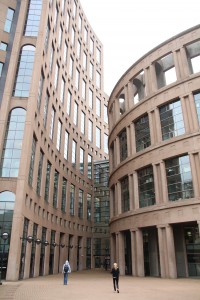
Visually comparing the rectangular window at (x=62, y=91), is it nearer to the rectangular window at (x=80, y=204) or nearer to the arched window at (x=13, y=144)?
the arched window at (x=13, y=144)

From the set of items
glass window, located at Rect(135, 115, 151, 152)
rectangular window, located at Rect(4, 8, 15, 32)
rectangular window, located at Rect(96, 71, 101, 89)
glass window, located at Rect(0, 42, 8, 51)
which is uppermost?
rectangular window, located at Rect(96, 71, 101, 89)

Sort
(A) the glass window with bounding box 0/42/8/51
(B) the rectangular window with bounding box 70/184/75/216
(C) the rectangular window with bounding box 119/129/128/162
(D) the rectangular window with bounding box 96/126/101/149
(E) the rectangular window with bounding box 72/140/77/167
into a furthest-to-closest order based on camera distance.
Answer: (D) the rectangular window with bounding box 96/126/101/149
(E) the rectangular window with bounding box 72/140/77/167
(B) the rectangular window with bounding box 70/184/75/216
(C) the rectangular window with bounding box 119/129/128/162
(A) the glass window with bounding box 0/42/8/51

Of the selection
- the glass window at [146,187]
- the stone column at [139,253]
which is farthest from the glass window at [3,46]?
the stone column at [139,253]

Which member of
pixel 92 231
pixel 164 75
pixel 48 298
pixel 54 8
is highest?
pixel 54 8

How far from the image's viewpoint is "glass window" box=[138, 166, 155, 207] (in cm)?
2931

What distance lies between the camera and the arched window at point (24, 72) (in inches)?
1276

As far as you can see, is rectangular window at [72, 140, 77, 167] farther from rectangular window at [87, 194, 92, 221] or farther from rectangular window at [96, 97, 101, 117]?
rectangular window at [96, 97, 101, 117]

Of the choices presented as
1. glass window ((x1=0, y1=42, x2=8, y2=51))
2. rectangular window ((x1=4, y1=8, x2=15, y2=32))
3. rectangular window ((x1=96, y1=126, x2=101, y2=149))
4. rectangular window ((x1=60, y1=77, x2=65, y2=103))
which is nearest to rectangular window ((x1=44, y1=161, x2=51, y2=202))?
rectangular window ((x1=60, y1=77, x2=65, y2=103))

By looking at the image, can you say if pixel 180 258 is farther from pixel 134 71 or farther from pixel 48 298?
pixel 134 71

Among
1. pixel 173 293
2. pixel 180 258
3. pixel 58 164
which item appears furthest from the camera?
pixel 58 164

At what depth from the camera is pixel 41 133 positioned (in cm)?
3616

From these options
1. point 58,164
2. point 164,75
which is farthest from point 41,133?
point 164,75

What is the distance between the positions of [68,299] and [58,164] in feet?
99.3

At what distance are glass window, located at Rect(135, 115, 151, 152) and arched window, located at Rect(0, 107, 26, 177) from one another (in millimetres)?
13016
